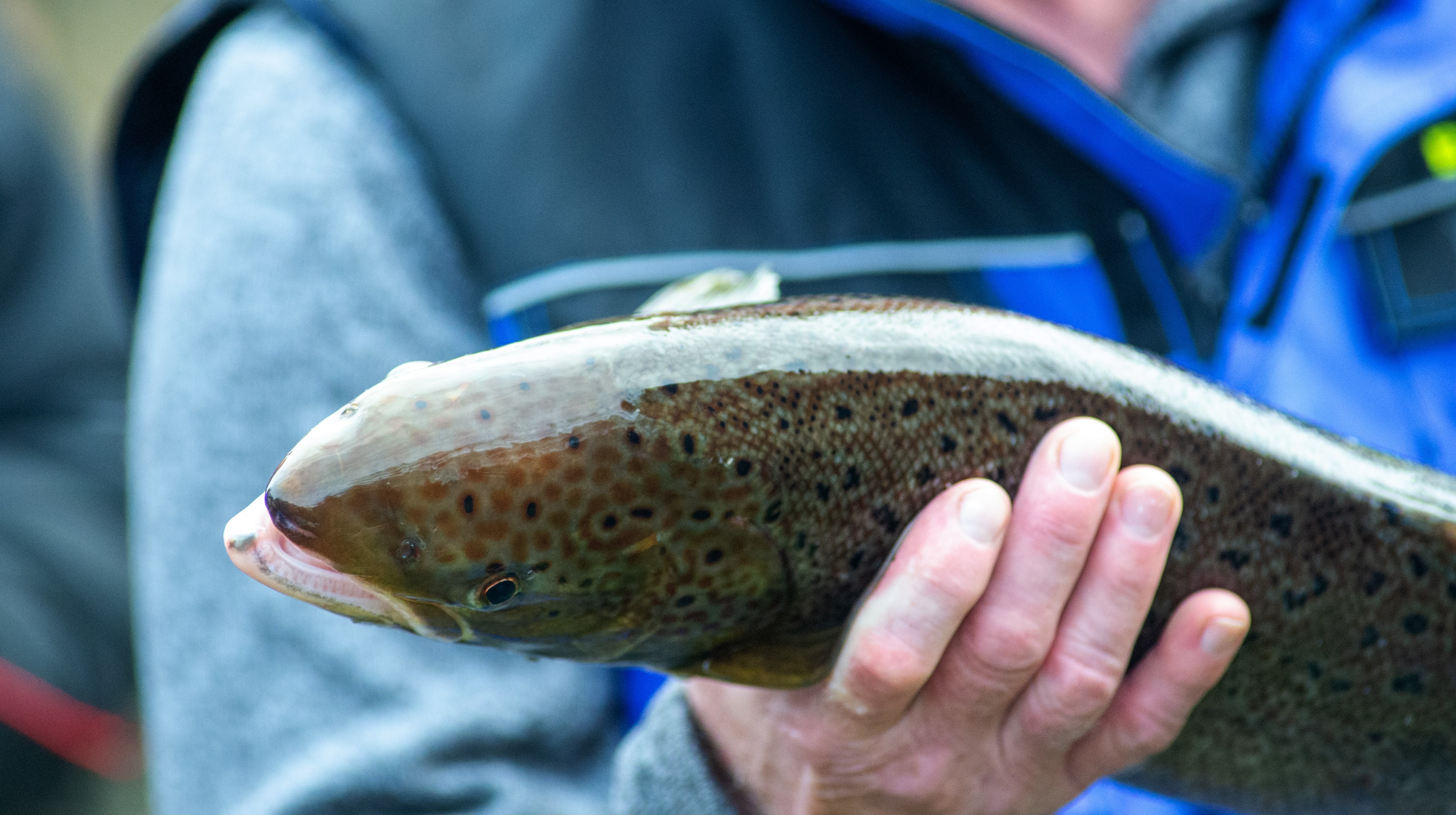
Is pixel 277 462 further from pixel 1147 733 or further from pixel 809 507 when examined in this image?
pixel 1147 733

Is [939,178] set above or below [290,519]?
below

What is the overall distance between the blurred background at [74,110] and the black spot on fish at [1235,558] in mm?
2072

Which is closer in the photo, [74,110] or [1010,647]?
[1010,647]

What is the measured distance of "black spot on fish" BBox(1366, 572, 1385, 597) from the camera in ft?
4.76

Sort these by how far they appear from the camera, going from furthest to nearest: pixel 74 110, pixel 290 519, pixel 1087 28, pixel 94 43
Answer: pixel 94 43 < pixel 74 110 < pixel 1087 28 < pixel 290 519

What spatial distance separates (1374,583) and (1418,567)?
6 centimetres

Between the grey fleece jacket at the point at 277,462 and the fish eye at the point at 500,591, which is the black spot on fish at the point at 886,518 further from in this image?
the grey fleece jacket at the point at 277,462

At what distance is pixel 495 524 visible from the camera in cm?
114

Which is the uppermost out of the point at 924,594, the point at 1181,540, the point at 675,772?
the point at 924,594

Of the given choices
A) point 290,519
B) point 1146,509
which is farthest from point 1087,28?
point 290,519

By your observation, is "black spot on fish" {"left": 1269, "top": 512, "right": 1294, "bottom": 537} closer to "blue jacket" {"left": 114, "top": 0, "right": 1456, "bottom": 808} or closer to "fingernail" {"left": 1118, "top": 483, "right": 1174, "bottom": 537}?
"fingernail" {"left": 1118, "top": 483, "right": 1174, "bottom": 537}

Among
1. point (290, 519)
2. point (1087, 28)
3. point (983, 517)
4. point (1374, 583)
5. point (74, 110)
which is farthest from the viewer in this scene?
point (74, 110)

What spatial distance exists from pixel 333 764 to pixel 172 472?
Answer: 528 mm

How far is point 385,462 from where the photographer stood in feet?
3.58
